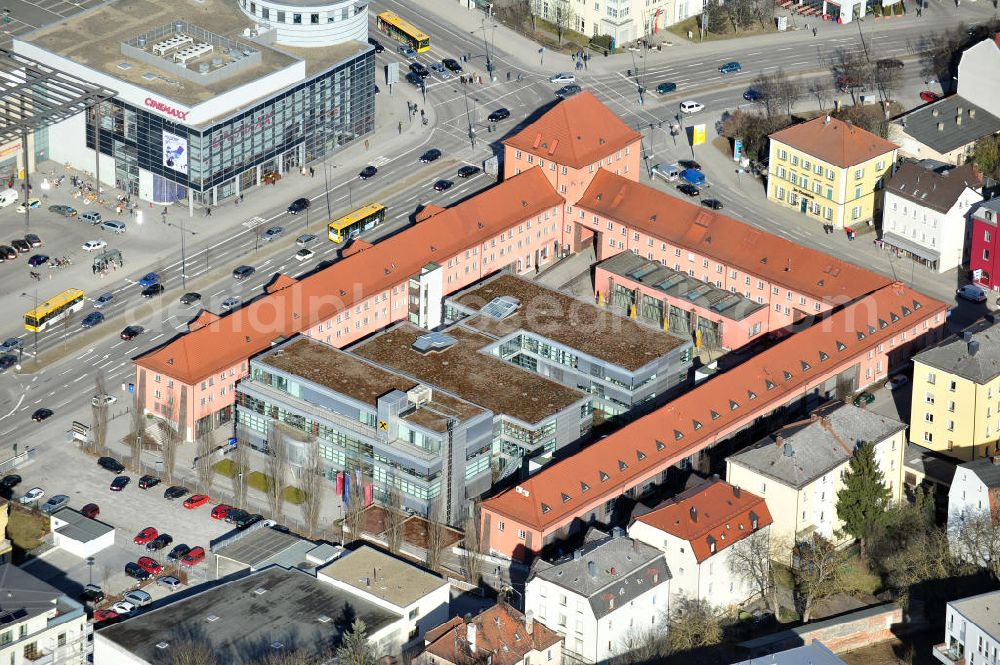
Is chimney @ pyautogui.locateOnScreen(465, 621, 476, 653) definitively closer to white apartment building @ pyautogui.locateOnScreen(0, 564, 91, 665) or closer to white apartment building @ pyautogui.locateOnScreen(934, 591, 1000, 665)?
white apartment building @ pyautogui.locateOnScreen(0, 564, 91, 665)

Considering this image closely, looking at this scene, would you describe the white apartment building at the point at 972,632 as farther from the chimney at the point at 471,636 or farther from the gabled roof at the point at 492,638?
the chimney at the point at 471,636

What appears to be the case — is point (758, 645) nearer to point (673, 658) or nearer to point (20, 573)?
point (673, 658)

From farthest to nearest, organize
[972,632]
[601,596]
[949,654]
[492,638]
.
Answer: [949,654] → [601,596] → [972,632] → [492,638]

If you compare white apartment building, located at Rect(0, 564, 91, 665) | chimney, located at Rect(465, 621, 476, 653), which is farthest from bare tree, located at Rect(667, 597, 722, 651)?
white apartment building, located at Rect(0, 564, 91, 665)

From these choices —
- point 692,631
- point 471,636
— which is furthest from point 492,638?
point 692,631

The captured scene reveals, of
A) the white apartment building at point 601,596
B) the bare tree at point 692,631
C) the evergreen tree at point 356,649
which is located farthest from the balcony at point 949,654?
A: the evergreen tree at point 356,649

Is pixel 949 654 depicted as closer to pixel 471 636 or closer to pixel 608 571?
pixel 608 571
